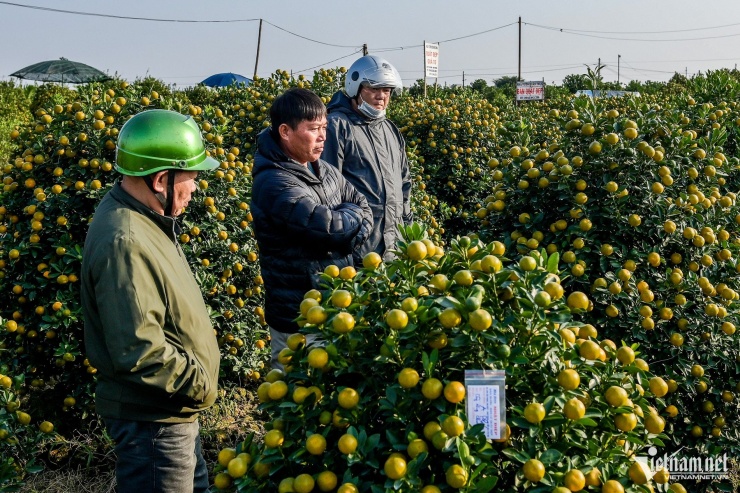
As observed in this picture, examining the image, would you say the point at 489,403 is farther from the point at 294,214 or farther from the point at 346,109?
the point at 346,109

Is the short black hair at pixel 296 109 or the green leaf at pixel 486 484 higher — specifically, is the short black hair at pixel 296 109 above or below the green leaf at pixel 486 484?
above

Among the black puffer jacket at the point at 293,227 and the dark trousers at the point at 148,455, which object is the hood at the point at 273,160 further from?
the dark trousers at the point at 148,455

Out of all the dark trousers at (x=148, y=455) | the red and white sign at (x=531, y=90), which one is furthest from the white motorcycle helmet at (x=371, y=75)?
the red and white sign at (x=531, y=90)

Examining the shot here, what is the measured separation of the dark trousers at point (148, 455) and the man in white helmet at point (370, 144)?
75.8 inches

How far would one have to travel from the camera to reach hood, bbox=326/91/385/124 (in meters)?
4.28

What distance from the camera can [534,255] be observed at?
2.15 metres

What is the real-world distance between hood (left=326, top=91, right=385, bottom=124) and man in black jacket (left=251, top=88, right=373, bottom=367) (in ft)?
2.90

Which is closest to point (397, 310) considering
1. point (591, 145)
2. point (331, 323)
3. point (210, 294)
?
point (331, 323)

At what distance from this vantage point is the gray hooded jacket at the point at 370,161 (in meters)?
4.12

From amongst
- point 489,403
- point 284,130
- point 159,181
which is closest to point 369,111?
point 284,130

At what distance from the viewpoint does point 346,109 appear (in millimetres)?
4320

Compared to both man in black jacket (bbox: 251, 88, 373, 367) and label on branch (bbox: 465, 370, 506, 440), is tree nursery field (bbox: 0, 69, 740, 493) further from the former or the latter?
man in black jacket (bbox: 251, 88, 373, 367)

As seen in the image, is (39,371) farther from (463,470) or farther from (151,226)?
(463,470)

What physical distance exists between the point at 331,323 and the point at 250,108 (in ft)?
20.5
